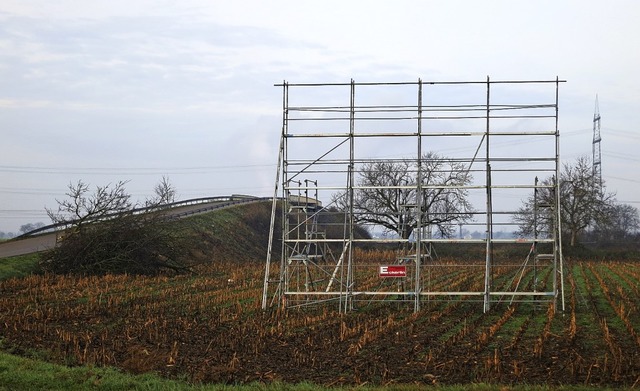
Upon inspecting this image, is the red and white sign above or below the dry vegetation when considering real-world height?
above

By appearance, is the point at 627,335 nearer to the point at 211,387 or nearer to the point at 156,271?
the point at 211,387

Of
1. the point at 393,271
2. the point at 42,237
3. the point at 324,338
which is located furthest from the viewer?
the point at 42,237

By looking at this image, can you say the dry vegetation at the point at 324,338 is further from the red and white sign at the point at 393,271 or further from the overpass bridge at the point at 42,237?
the overpass bridge at the point at 42,237

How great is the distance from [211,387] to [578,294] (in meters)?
19.5

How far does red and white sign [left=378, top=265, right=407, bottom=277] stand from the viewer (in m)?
24.5

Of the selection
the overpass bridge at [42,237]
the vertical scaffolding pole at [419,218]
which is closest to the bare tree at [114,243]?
the overpass bridge at [42,237]

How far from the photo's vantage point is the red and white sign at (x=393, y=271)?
24.5m

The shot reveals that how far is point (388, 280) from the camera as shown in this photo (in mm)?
34562

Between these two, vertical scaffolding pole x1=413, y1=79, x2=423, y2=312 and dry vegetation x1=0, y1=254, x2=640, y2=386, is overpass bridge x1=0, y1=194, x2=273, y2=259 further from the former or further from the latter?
vertical scaffolding pole x1=413, y1=79, x2=423, y2=312

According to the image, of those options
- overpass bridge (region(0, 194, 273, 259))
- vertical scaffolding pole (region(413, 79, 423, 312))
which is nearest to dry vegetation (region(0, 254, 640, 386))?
vertical scaffolding pole (region(413, 79, 423, 312))

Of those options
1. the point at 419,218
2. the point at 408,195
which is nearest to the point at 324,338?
the point at 419,218

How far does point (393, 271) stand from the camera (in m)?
24.6

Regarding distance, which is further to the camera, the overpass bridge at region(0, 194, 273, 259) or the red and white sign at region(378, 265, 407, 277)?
the overpass bridge at region(0, 194, 273, 259)

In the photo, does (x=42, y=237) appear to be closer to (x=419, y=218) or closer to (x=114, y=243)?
(x=114, y=243)
